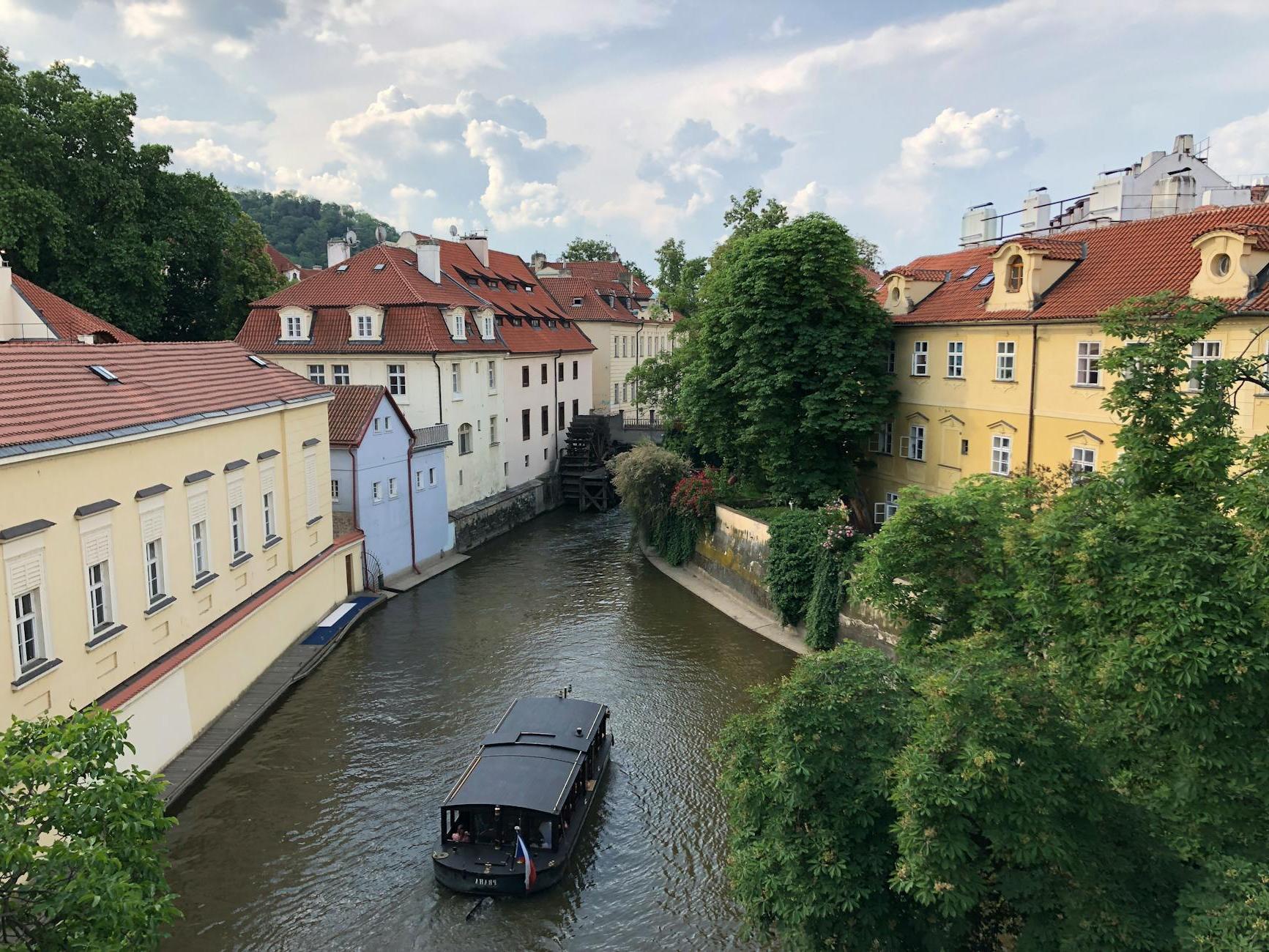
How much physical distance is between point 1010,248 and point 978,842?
18574 millimetres

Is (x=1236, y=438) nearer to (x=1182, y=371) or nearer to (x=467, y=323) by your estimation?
(x=1182, y=371)

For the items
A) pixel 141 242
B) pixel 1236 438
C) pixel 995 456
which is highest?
pixel 141 242

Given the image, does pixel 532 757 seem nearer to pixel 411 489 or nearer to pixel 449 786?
pixel 449 786

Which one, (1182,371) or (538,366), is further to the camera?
(538,366)

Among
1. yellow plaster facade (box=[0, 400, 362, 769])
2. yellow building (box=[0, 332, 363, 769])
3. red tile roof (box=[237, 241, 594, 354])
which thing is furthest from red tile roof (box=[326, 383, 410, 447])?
red tile roof (box=[237, 241, 594, 354])

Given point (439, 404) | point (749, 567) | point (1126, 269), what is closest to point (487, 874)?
point (749, 567)

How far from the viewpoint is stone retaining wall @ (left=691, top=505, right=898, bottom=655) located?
21656 millimetres

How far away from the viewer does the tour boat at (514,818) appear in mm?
12961

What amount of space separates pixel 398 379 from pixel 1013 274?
2060cm

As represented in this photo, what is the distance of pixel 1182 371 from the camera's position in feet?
28.8

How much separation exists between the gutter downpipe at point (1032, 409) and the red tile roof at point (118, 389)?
17645 mm

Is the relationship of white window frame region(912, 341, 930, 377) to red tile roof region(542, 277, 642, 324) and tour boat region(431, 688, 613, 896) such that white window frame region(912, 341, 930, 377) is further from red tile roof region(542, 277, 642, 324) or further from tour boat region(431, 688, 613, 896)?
red tile roof region(542, 277, 642, 324)

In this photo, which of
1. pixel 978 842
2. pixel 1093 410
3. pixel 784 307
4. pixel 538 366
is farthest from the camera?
pixel 538 366

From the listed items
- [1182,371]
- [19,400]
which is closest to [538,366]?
[19,400]
